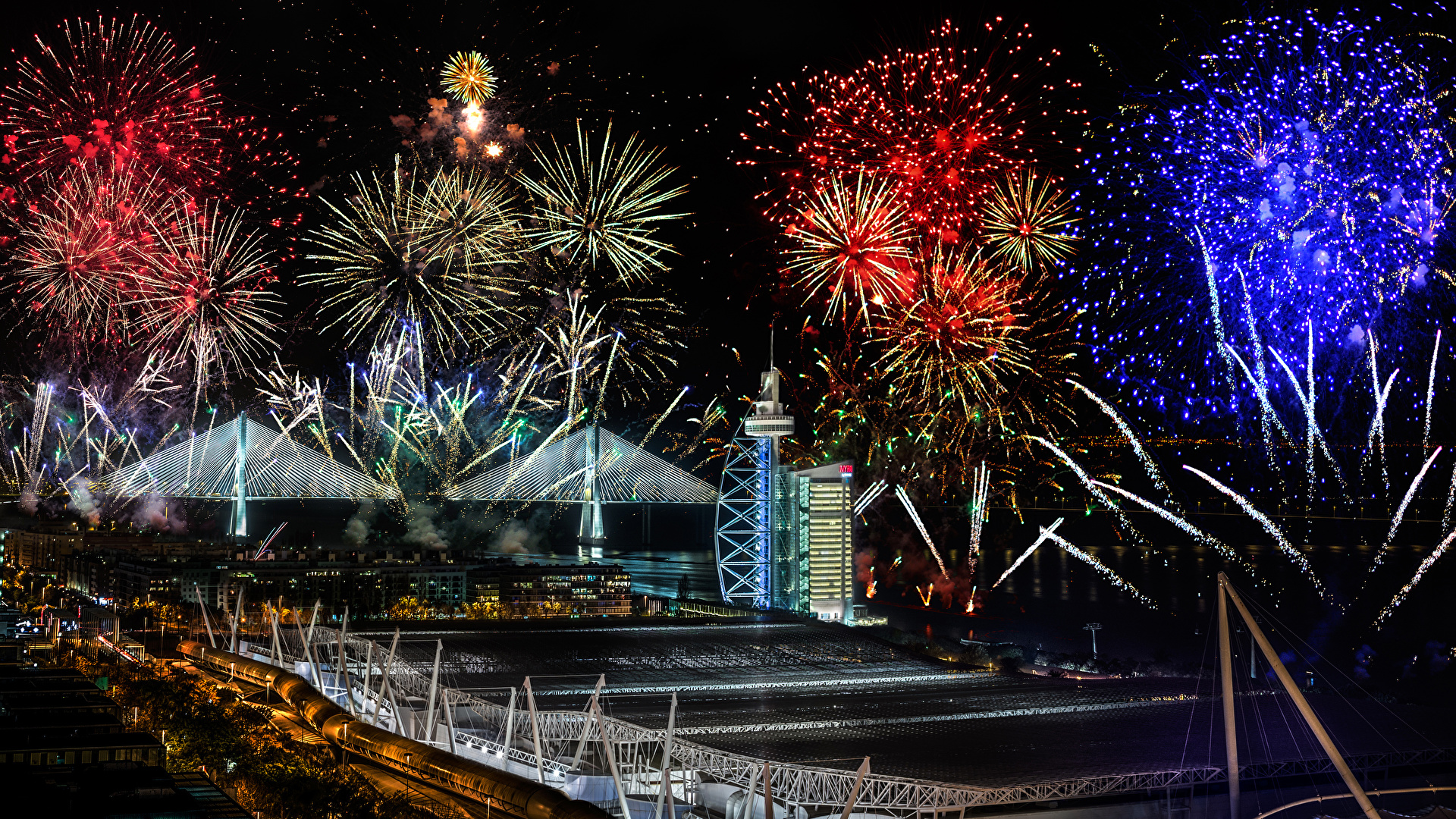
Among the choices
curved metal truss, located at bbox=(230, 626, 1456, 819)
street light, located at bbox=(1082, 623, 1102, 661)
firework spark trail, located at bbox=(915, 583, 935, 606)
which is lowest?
curved metal truss, located at bbox=(230, 626, 1456, 819)

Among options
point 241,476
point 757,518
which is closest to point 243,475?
point 241,476

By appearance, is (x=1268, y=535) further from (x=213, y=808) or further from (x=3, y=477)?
(x=213, y=808)

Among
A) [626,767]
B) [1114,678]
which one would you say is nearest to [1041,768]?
[626,767]

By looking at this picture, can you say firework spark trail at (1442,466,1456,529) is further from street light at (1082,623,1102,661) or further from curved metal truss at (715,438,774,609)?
curved metal truss at (715,438,774,609)

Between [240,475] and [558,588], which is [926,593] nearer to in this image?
[558,588]

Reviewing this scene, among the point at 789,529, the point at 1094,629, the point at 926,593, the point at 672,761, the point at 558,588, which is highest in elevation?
the point at 789,529

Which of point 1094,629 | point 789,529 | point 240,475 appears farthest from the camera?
point 240,475

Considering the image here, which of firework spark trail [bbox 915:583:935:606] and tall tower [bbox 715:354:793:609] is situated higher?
tall tower [bbox 715:354:793:609]

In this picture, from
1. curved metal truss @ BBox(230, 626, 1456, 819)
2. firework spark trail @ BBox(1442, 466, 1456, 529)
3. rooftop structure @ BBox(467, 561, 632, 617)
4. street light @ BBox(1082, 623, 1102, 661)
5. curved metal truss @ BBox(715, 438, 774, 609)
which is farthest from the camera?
rooftop structure @ BBox(467, 561, 632, 617)

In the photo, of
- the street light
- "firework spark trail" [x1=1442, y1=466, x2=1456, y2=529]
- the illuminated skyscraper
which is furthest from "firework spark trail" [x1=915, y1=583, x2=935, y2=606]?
the illuminated skyscraper

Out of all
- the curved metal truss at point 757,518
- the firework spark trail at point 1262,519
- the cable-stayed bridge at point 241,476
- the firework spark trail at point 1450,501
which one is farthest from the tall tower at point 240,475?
the firework spark trail at point 1450,501

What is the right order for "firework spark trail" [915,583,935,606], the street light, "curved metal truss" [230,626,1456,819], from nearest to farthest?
1. "curved metal truss" [230,626,1456,819]
2. the street light
3. "firework spark trail" [915,583,935,606]
